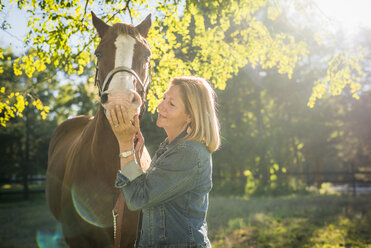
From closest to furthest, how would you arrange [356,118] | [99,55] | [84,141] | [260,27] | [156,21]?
[99,55] → [84,141] → [156,21] → [260,27] → [356,118]

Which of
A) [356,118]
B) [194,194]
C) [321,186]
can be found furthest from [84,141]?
[321,186]

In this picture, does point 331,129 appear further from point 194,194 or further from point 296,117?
point 194,194

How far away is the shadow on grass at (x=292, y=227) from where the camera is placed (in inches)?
250

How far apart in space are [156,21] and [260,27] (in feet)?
7.42

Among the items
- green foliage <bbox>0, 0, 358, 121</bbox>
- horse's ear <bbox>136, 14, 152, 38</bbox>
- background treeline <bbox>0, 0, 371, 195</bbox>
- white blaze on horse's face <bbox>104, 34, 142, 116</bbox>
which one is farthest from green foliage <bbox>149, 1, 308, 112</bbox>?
background treeline <bbox>0, 0, 371, 195</bbox>

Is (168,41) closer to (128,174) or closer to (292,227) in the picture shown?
(128,174)

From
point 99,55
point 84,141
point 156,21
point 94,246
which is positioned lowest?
point 94,246

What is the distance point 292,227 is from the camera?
7.65 metres

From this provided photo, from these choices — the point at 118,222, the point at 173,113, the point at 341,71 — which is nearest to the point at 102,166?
the point at 118,222

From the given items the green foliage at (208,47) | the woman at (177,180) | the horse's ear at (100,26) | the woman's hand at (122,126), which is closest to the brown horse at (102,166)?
the horse's ear at (100,26)

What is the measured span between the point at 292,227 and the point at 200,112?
6925 millimetres

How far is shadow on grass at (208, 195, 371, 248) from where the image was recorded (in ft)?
20.8

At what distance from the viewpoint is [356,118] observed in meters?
20.8

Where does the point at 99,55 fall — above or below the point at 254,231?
above
